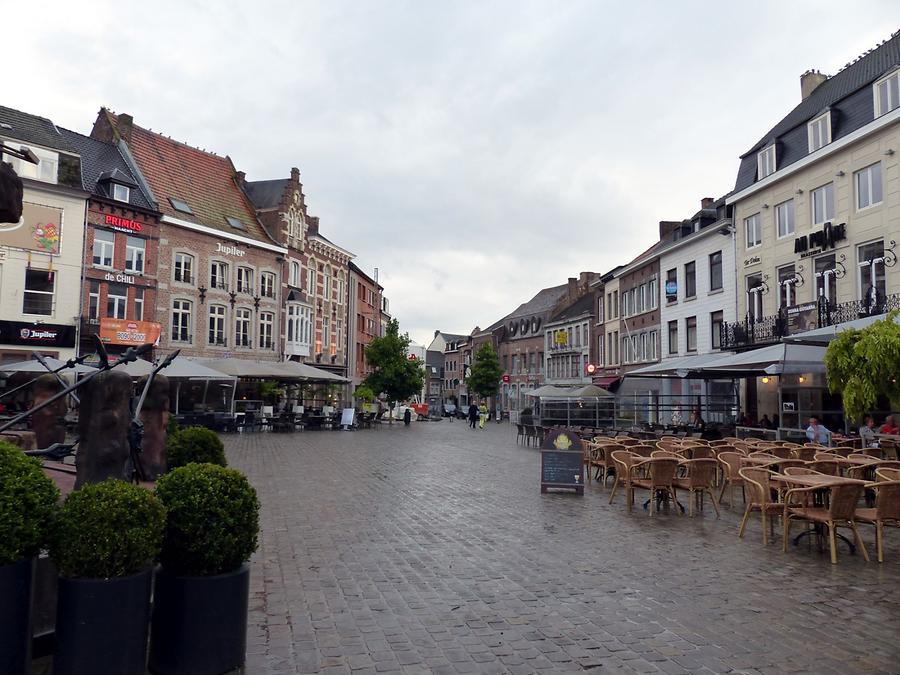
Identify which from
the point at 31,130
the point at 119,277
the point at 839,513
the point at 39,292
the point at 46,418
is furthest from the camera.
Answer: the point at 119,277

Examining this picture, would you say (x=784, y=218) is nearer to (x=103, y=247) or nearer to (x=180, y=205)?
(x=180, y=205)

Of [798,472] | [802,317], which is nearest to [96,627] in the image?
[798,472]

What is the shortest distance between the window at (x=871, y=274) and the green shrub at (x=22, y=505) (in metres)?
22.1

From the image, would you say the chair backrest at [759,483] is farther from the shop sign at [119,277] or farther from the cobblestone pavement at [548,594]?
the shop sign at [119,277]

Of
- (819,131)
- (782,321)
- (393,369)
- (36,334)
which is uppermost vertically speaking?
(819,131)

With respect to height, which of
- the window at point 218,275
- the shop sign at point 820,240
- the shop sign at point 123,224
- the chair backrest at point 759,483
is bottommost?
the chair backrest at point 759,483

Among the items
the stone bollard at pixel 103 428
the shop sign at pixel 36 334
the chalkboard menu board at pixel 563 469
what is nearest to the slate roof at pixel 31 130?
the shop sign at pixel 36 334

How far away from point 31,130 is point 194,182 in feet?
33.7

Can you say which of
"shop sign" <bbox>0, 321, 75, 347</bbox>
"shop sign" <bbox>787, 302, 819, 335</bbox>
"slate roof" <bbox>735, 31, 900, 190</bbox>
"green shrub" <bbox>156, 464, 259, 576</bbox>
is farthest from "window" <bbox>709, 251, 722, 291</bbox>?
"green shrub" <bbox>156, 464, 259, 576</bbox>

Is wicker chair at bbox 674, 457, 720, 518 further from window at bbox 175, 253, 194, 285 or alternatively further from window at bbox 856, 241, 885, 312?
window at bbox 175, 253, 194, 285

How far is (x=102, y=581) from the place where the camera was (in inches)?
134

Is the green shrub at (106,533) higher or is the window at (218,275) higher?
the window at (218,275)

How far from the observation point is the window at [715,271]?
2964 centimetres

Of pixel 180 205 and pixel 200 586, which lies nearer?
pixel 200 586
